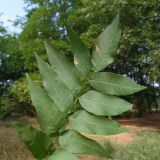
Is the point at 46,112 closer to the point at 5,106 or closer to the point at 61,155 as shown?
the point at 61,155

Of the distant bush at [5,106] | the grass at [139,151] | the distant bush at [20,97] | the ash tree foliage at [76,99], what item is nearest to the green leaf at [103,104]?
the ash tree foliage at [76,99]

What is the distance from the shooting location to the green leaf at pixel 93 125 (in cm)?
55

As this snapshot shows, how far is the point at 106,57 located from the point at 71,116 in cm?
10

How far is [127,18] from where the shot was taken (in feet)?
69.7

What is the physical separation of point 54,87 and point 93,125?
3.0 inches

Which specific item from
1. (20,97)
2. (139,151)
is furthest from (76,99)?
(20,97)

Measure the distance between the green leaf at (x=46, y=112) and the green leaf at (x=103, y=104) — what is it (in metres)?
0.04

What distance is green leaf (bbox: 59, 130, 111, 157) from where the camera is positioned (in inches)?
21.3

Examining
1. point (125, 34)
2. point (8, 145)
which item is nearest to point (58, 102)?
point (8, 145)

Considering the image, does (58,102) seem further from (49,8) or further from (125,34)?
(49,8)

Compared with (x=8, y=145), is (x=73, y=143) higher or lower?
higher

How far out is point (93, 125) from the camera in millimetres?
562

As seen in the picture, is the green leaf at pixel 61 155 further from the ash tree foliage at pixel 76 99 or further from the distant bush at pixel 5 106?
the distant bush at pixel 5 106

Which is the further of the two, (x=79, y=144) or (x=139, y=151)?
(x=139, y=151)
